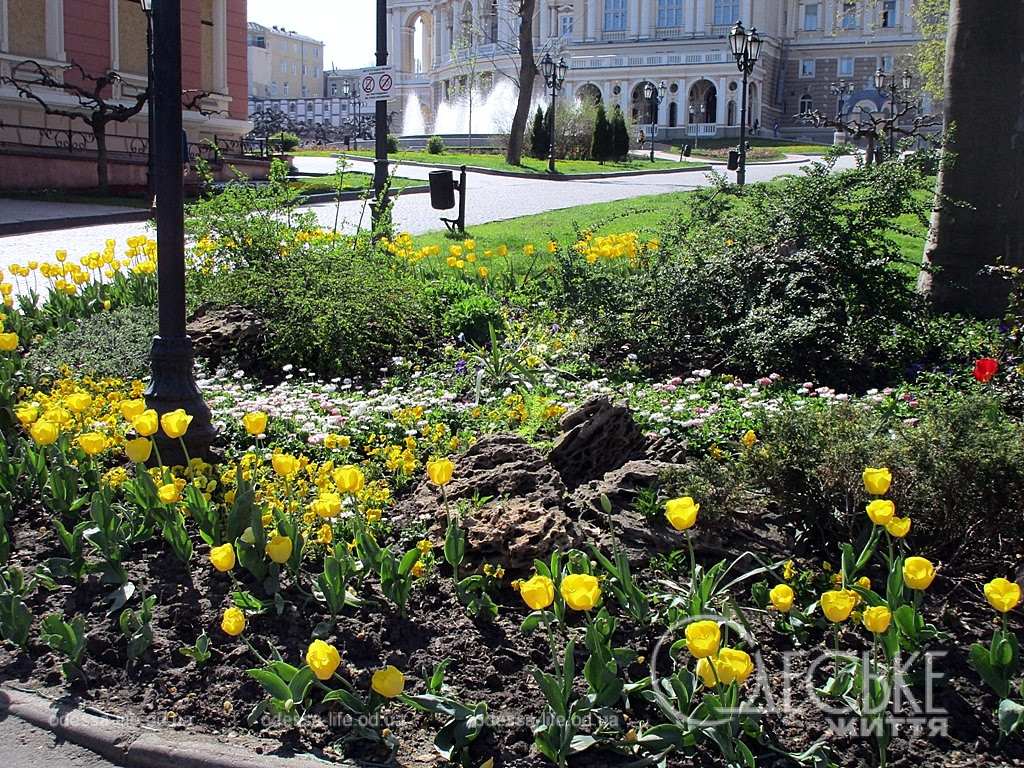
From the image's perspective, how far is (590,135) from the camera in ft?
157

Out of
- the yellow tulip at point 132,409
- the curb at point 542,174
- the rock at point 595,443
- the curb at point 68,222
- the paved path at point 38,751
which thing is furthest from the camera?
the curb at point 542,174

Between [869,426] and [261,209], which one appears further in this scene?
[261,209]

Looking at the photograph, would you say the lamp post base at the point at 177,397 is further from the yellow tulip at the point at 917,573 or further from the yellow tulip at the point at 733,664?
the yellow tulip at the point at 917,573

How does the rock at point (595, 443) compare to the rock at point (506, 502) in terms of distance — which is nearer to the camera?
the rock at point (506, 502)

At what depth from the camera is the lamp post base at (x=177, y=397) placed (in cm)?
489

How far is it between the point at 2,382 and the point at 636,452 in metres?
3.16

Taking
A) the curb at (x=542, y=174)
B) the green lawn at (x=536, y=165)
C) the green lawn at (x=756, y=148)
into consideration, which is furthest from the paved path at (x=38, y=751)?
the green lawn at (x=756, y=148)

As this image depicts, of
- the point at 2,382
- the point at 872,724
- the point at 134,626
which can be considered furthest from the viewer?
the point at 2,382

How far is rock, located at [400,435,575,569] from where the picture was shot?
3764mm

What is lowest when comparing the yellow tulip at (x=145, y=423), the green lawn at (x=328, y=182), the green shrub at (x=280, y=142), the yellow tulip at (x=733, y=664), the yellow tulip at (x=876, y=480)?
the yellow tulip at (x=733, y=664)

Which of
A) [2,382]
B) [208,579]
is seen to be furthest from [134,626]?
[2,382]

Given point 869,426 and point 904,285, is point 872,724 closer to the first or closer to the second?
point 869,426

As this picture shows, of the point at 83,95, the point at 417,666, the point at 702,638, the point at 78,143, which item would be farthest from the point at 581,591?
the point at 78,143

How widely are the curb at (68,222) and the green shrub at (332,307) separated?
7.27 m
